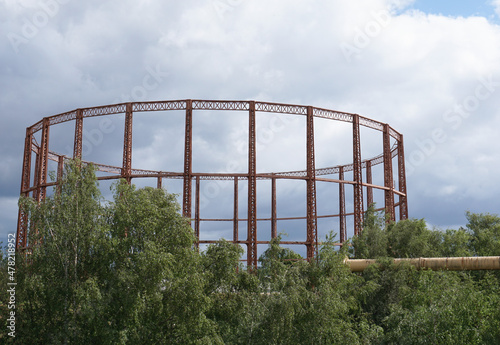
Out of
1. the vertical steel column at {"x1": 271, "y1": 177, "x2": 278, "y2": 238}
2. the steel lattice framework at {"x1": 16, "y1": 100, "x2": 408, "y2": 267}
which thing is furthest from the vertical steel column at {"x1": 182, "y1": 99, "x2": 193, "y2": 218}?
the vertical steel column at {"x1": 271, "y1": 177, "x2": 278, "y2": 238}

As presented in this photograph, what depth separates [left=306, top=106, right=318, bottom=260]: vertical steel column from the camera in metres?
31.2

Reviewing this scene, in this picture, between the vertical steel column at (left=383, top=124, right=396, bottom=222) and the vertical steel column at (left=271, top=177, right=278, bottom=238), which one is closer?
the vertical steel column at (left=383, top=124, right=396, bottom=222)

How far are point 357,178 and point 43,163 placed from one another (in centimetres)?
1992

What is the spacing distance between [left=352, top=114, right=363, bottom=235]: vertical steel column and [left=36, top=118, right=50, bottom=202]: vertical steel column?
19.4 m

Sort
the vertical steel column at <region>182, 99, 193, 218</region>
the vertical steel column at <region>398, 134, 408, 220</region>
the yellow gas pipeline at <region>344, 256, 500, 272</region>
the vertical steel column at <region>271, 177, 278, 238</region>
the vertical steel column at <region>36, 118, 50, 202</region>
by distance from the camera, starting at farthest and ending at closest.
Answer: the vertical steel column at <region>271, 177, 278, 238</region>
the vertical steel column at <region>398, 134, 408, 220</region>
the vertical steel column at <region>36, 118, 50, 202</region>
the vertical steel column at <region>182, 99, 193, 218</region>
the yellow gas pipeline at <region>344, 256, 500, 272</region>

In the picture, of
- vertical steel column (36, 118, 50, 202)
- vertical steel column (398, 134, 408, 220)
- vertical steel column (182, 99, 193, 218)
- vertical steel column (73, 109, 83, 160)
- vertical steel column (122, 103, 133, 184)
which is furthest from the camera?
vertical steel column (398, 134, 408, 220)

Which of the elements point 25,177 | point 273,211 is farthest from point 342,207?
point 25,177

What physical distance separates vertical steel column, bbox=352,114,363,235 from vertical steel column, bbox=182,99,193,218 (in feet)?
34.5

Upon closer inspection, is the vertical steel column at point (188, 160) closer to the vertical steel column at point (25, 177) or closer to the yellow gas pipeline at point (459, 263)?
the yellow gas pipeline at point (459, 263)

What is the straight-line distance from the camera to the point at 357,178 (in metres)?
34.0

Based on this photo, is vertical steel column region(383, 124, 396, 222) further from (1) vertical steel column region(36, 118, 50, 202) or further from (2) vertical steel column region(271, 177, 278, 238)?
(1) vertical steel column region(36, 118, 50, 202)

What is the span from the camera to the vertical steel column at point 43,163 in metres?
33.8

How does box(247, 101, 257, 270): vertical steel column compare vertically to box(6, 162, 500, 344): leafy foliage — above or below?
above

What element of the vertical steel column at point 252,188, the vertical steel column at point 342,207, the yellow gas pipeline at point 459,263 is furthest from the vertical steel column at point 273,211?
the yellow gas pipeline at point 459,263
